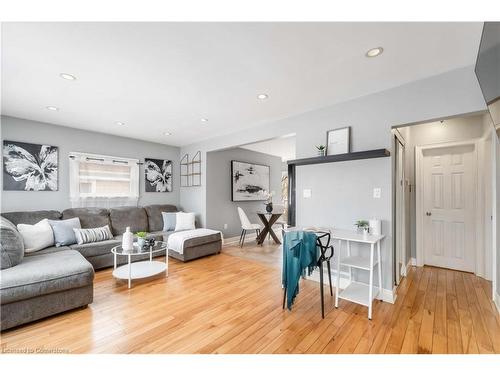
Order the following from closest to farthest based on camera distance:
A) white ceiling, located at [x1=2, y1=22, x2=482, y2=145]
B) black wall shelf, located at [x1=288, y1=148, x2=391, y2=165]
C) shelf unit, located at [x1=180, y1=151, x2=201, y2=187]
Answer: white ceiling, located at [x1=2, y1=22, x2=482, y2=145] < black wall shelf, located at [x1=288, y1=148, x2=391, y2=165] < shelf unit, located at [x1=180, y1=151, x2=201, y2=187]

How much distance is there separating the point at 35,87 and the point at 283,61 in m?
2.75

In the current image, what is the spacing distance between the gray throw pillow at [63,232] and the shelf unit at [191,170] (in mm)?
2357

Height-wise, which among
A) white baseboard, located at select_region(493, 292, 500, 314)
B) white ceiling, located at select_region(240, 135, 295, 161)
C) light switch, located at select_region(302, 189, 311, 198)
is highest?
white ceiling, located at select_region(240, 135, 295, 161)

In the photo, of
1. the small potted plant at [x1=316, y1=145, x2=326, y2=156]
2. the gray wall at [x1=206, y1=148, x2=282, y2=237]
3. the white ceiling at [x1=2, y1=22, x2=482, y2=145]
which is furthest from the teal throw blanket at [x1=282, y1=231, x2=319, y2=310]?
the gray wall at [x1=206, y1=148, x2=282, y2=237]

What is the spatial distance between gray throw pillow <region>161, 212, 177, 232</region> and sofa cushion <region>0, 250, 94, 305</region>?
7.04ft

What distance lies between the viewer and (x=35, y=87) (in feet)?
8.00

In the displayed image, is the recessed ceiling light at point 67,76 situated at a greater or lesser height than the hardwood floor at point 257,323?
greater

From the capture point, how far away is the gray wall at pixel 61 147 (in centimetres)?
338

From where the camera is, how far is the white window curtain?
12.9 feet

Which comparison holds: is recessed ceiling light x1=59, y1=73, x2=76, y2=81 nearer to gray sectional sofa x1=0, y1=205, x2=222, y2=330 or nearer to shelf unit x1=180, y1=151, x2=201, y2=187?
gray sectional sofa x1=0, y1=205, x2=222, y2=330

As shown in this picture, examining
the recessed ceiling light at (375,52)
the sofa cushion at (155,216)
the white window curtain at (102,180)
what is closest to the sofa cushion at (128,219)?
the sofa cushion at (155,216)

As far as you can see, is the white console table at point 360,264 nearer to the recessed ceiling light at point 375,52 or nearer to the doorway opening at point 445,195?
the doorway opening at point 445,195

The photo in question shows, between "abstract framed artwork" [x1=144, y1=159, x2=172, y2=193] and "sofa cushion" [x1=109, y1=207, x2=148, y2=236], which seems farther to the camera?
"abstract framed artwork" [x1=144, y1=159, x2=172, y2=193]

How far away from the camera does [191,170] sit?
5.21 metres
